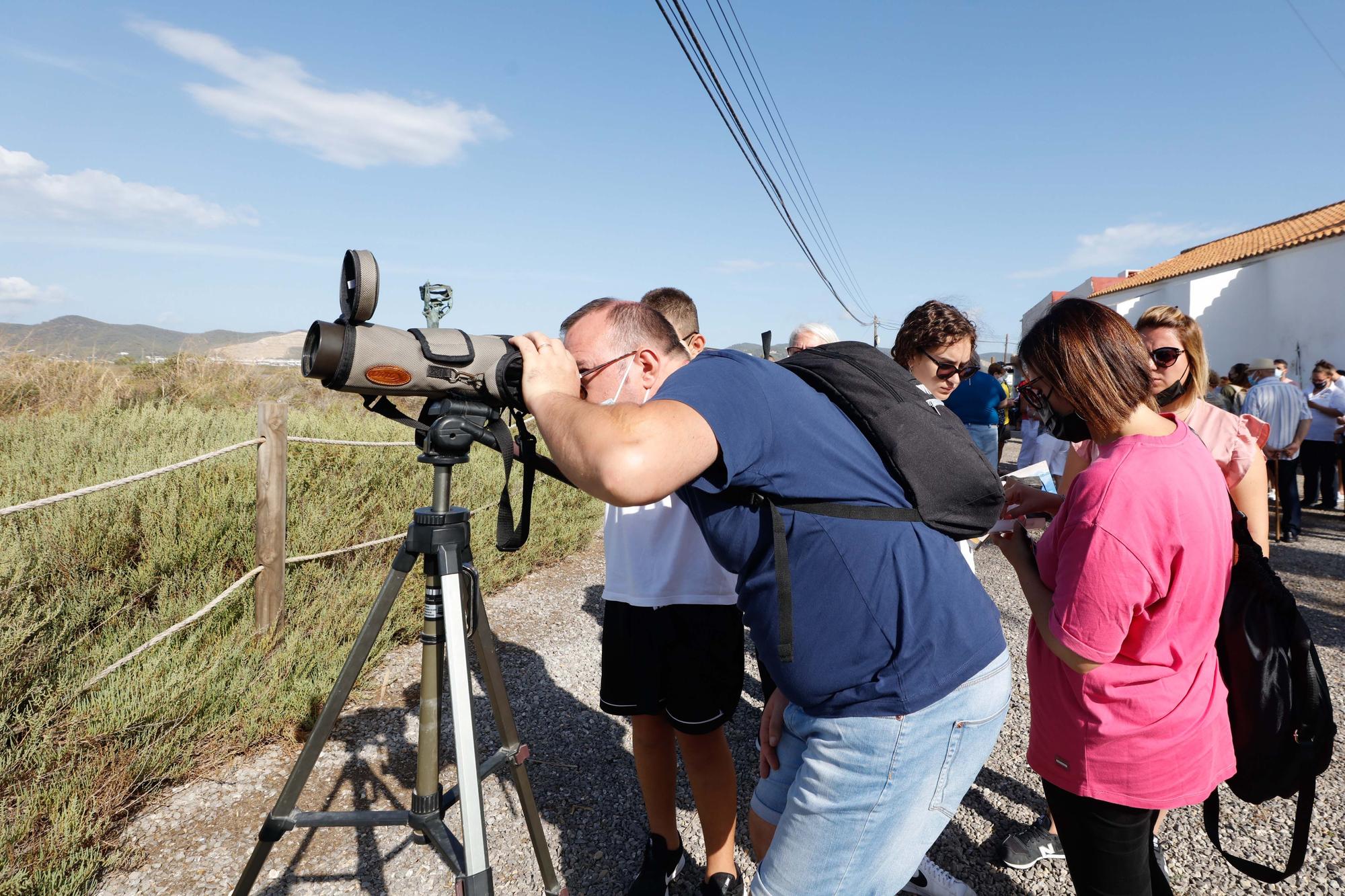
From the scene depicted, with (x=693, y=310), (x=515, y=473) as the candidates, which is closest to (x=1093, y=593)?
(x=693, y=310)

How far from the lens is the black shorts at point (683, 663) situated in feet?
6.67

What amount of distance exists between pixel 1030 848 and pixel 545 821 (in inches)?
66.7

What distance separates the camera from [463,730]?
145cm

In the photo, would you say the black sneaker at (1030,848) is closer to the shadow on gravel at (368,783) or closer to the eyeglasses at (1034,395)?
the eyeglasses at (1034,395)

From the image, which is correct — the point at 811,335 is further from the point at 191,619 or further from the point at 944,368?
the point at 191,619

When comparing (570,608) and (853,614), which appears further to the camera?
(570,608)

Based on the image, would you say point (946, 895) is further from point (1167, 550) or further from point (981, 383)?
point (981, 383)

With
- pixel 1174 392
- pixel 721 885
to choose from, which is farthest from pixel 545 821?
pixel 1174 392

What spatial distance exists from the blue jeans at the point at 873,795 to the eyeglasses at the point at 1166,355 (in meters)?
1.86

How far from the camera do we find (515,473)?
7.50 m

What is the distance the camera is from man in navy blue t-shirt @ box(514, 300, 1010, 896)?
111cm

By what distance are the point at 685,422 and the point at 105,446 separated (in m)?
4.74

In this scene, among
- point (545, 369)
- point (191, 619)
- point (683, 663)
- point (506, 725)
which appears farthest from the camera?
point (191, 619)

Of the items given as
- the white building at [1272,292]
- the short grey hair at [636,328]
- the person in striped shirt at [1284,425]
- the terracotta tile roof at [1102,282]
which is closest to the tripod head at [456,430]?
the short grey hair at [636,328]
